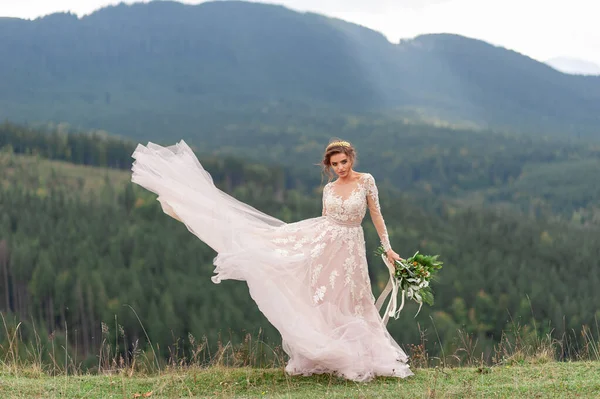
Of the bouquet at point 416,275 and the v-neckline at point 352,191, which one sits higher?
the v-neckline at point 352,191

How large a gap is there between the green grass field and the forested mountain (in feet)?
149

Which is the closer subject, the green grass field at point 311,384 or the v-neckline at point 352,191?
the green grass field at point 311,384

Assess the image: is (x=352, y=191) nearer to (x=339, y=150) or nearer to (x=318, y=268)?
(x=339, y=150)

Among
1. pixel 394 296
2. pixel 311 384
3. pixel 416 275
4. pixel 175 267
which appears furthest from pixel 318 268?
pixel 175 267

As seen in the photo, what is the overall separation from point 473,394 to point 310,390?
154cm

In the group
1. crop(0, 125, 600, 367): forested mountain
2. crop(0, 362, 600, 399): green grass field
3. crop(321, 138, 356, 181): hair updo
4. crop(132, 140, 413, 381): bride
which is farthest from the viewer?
crop(0, 125, 600, 367): forested mountain

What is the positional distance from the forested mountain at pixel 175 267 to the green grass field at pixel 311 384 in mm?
45506

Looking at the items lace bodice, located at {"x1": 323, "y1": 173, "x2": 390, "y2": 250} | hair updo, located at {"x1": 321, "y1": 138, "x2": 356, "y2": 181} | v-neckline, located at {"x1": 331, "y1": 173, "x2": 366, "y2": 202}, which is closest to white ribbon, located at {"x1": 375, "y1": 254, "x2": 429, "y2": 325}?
lace bodice, located at {"x1": 323, "y1": 173, "x2": 390, "y2": 250}

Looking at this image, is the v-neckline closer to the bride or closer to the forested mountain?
the bride

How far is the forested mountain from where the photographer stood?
247ft

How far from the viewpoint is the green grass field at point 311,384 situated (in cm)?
718

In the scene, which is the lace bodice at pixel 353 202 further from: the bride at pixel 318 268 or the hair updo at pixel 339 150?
the hair updo at pixel 339 150

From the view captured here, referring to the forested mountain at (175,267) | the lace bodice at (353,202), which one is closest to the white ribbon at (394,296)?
the lace bodice at (353,202)

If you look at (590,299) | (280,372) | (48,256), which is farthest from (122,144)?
(280,372)
